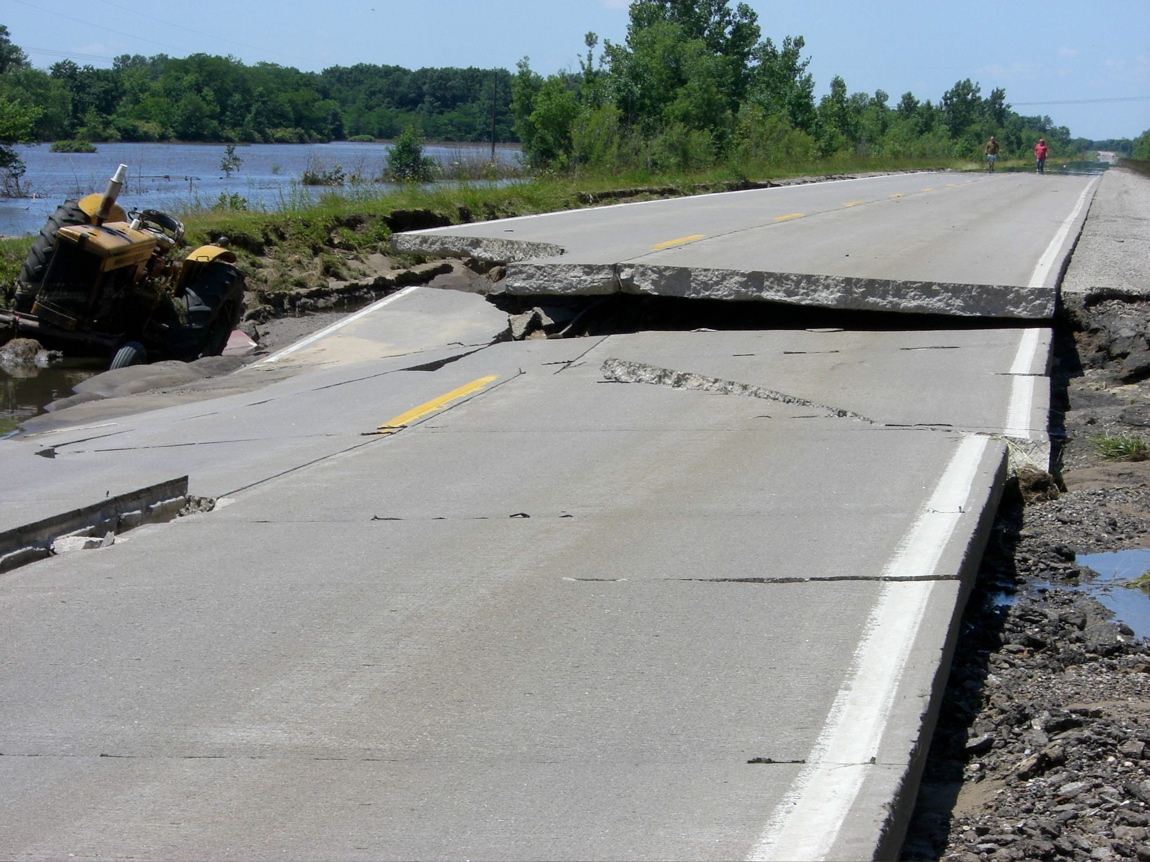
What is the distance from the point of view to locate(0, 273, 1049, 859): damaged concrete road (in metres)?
2.96

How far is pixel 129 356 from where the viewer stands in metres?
12.7

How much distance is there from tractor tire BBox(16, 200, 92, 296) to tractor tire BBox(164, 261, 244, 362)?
1.48 m

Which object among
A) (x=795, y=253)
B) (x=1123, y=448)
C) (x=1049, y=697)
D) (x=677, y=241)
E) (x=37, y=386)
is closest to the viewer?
(x=1049, y=697)

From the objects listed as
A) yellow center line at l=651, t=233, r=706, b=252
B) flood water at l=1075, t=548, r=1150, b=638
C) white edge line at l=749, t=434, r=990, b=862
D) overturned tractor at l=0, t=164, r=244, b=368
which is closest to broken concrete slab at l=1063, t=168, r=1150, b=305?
yellow center line at l=651, t=233, r=706, b=252

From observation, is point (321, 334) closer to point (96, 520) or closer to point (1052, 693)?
point (96, 520)

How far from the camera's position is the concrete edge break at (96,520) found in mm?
5211

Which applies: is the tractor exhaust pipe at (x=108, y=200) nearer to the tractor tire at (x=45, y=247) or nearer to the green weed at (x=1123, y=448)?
the tractor tire at (x=45, y=247)

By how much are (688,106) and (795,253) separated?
4283 centimetres

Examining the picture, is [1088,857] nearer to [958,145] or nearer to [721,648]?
[721,648]

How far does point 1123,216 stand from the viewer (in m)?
21.5

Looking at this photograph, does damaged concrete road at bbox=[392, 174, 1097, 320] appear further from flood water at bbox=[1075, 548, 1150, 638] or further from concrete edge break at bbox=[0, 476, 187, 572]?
concrete edge break at bbox=[0, 476, 187, 572]

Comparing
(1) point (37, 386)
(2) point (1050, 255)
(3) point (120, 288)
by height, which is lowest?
(1) point (37, 386)

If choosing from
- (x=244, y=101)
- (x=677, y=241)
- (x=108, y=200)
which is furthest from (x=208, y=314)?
(x=244, y=101)

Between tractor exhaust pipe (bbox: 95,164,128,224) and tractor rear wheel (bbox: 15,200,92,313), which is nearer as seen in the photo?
tractor exhaust pipe (bbox: 95,164,128,224)
